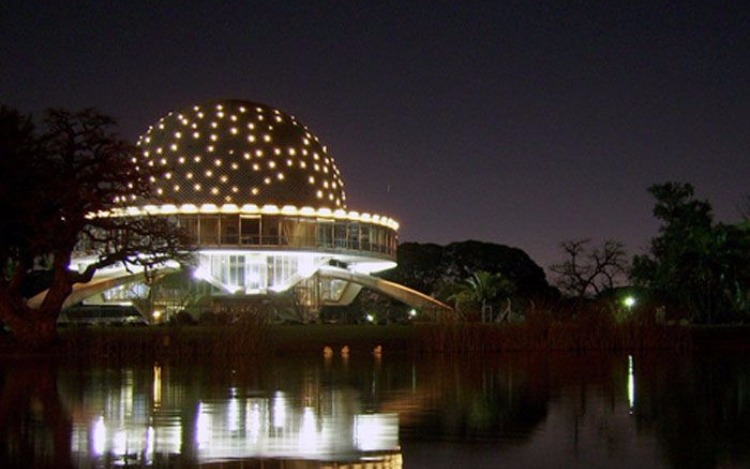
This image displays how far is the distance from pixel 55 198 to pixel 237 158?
136 feet

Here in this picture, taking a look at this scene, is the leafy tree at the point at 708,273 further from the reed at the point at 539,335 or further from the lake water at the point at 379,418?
the lake water at the point at 379,418

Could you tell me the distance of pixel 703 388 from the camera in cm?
1869

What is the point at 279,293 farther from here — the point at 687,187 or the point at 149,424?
the point at 149,424

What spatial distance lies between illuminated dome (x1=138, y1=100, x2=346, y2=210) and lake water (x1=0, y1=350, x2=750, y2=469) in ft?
158

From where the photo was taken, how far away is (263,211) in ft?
226

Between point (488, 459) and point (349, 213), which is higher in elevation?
point (349, 213)

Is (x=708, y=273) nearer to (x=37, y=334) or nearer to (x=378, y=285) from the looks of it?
(x=378, y=285)

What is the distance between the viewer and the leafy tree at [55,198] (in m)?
31.7

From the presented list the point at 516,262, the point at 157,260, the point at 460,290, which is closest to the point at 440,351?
the point at 157,260

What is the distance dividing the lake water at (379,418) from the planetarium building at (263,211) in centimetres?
4276

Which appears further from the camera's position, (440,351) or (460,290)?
(460,290)

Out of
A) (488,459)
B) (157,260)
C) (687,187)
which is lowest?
(488,459)

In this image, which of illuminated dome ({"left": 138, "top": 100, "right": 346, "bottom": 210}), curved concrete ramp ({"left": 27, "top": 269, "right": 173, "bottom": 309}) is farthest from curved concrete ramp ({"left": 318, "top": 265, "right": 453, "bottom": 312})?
curved concrete ramp ({"left": 27, "top": 269, "right": 173, "bottom": 309})

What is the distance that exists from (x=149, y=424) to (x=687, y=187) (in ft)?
168
